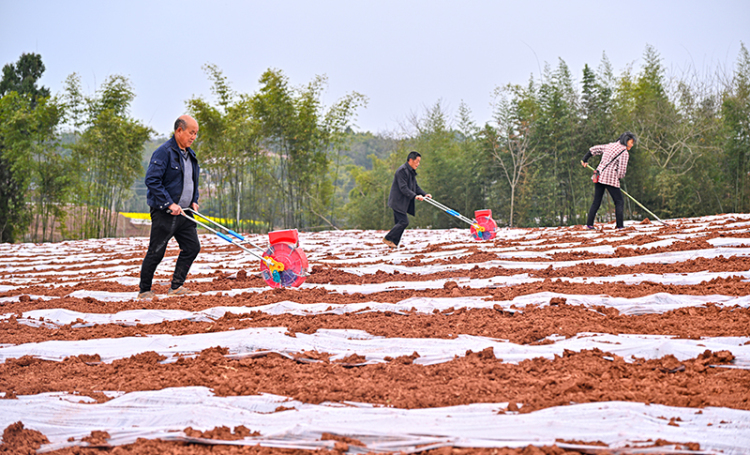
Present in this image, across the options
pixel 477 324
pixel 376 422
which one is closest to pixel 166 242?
pixel 477 324

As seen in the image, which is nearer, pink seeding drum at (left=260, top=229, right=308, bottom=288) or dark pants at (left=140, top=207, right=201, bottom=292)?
dark pants at (left=140, top=207, right=201, bottom=292)

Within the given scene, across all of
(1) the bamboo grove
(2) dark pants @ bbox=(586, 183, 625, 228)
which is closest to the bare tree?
(1) the bamboo grove

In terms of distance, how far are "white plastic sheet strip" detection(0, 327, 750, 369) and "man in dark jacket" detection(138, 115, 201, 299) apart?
1.14 m

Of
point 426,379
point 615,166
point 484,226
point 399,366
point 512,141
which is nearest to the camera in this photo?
point 426,379

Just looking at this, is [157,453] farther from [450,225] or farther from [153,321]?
[450,225]

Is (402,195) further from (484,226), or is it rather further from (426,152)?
(426,152)

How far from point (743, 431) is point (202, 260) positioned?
5.92 meters

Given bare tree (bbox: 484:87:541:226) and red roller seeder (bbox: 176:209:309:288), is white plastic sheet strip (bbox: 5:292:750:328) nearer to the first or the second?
red roller seeder (bbox: 176:209:309:288)

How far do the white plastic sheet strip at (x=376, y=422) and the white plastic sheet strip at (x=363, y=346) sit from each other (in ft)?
1.61

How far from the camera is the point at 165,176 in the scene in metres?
3.51

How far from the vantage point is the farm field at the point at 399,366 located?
4.44 ft

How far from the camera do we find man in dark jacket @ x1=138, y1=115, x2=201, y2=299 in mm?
3396

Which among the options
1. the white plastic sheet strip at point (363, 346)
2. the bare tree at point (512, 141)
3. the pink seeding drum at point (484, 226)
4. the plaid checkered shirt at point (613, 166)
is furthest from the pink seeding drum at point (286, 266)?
the bare tree at point (512, 141)

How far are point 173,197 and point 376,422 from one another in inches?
106
